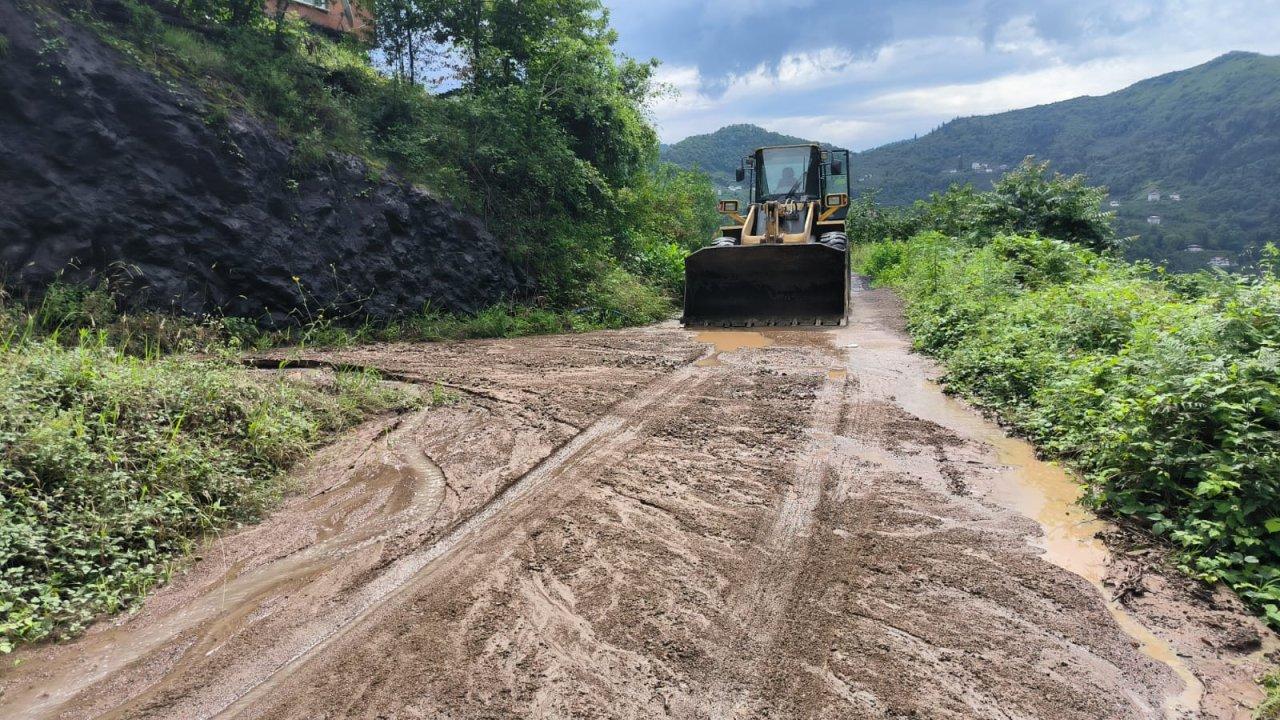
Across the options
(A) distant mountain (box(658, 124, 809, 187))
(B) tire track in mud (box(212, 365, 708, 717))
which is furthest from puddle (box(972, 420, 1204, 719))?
(A) distant mountain (box(658, 124, 809, 187))

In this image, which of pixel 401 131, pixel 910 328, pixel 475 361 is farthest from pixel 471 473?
pixel 401 131

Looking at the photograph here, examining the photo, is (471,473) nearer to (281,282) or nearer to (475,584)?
(475,584)

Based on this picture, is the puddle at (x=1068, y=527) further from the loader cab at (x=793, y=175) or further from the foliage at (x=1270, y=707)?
the loader cab at (x=793, y=175)

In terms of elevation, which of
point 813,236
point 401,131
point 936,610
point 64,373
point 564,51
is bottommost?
point 936,610

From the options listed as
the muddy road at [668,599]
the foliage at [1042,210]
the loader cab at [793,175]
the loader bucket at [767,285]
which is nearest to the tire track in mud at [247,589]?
the muddy road at [668,599]

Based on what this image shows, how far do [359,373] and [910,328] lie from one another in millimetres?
7931

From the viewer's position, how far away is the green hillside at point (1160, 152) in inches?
2648

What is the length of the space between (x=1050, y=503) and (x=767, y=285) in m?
6.94

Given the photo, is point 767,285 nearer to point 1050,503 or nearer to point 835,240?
point 835,240

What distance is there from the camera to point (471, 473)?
449 centimetres

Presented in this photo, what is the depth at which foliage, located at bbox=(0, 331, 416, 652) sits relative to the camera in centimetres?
301

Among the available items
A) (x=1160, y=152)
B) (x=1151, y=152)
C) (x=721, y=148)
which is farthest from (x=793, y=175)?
(x=1151, y=152)

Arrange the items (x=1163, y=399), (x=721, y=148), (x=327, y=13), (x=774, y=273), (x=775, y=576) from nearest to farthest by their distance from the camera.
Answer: (x=775, y=576) < (x=1163, y=399) < (x=774, y=273) < (x=327, y=13) < (x=721, y=148)

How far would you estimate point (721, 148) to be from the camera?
9662cm
